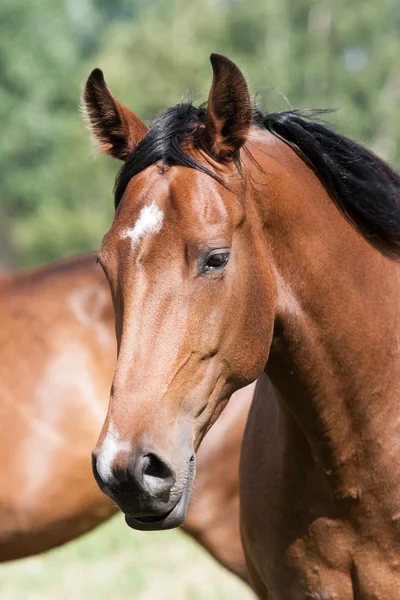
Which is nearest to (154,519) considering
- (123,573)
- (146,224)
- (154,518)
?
(154,518)

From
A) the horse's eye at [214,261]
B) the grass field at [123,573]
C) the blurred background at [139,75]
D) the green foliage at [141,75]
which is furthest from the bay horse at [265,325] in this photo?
the green foliage at [141,75]

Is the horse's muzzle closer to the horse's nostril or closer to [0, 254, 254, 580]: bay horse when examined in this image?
the horse's nostril

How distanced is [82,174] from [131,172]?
2609 cm

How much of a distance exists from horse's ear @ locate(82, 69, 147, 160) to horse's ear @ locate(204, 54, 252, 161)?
28 cm

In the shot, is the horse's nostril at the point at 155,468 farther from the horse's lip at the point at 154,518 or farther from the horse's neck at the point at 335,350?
the horse's neck at the point at 335,350

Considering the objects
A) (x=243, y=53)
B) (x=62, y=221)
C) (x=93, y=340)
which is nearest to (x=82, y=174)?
(x=62, y=221)

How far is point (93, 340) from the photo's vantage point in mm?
4449

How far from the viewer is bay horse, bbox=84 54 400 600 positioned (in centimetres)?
227

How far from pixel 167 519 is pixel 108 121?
1.15 meters

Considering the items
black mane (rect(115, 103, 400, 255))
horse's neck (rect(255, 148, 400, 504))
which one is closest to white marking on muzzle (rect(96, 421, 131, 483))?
horse's neck (rect(255, 148, 400, 504))

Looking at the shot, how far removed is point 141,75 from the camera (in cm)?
2992

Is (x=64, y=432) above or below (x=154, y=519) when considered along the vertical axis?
below

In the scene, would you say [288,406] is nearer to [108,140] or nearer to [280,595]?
[280,595]

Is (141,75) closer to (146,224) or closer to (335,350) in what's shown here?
(335,350)
